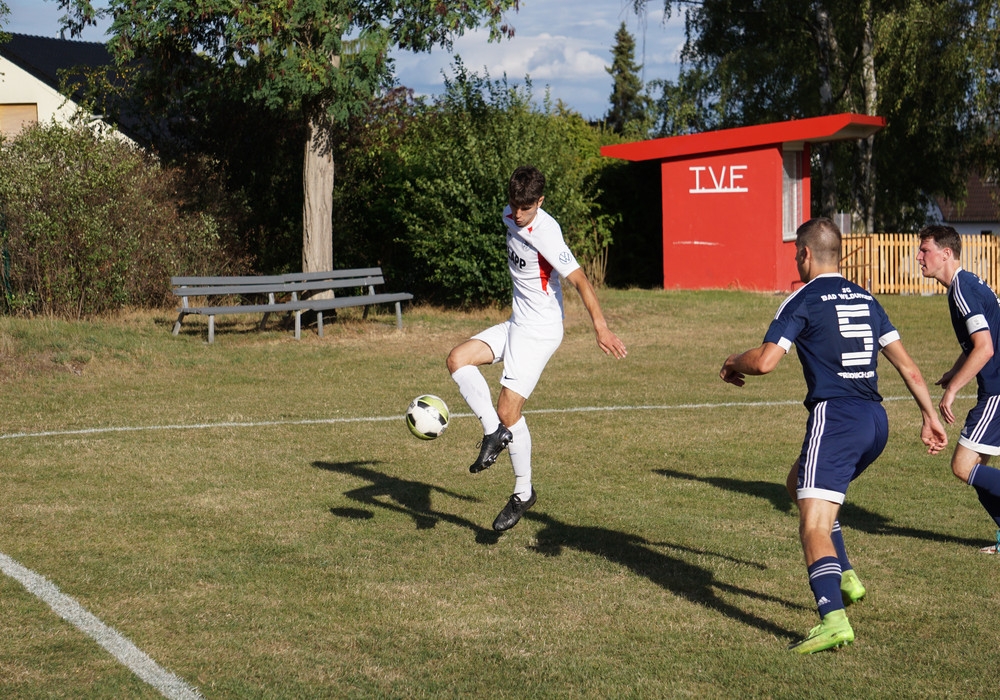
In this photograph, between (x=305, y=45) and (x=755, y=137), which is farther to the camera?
(x=755, y=137)

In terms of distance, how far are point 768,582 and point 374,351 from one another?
10825 mm

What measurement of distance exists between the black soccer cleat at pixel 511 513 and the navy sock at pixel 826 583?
224cm

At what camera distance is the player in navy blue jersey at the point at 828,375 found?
191 inches

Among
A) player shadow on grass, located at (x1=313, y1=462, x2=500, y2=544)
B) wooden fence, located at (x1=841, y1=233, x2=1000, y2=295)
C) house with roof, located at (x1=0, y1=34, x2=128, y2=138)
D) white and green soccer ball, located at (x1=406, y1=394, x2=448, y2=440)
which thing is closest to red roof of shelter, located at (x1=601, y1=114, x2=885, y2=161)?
wooden fence, located at (x1=841, y1=233, x2=1000, y2=295)

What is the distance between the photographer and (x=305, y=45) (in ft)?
57.7

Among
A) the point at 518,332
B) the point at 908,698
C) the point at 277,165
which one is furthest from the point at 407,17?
the point at 908,698

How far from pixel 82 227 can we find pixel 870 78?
71.8ft

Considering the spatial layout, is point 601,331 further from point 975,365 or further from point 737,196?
point 737,196

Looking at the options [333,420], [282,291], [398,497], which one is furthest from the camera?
[282,291]

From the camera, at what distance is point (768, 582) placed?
5.85 metres

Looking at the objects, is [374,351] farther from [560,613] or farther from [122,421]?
[560,613]

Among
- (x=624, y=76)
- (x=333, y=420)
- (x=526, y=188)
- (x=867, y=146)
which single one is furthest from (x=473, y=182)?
(x=624, y=76)

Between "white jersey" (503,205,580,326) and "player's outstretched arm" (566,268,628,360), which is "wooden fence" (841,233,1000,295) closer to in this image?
"white jersey" (503,205,580,326)

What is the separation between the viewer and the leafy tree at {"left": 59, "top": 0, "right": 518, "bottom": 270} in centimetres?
1678
